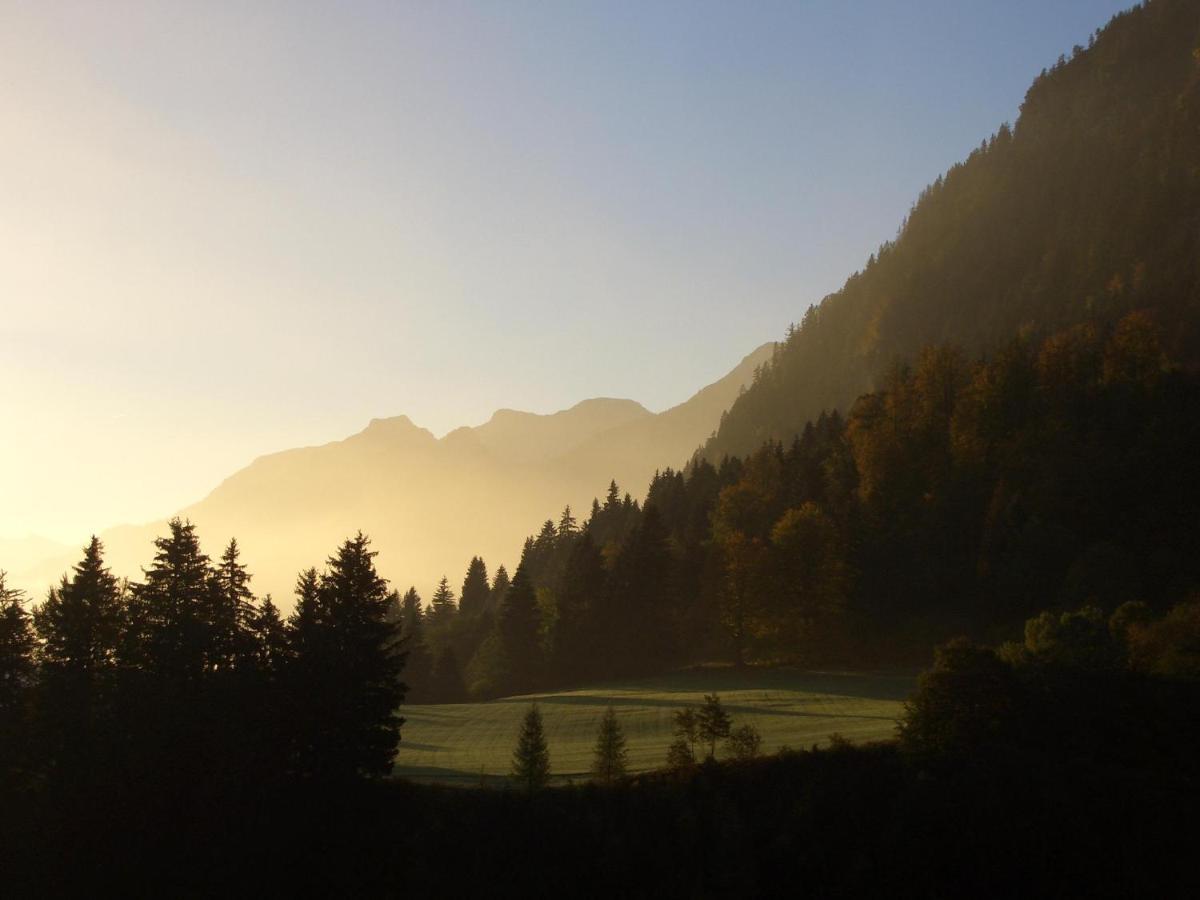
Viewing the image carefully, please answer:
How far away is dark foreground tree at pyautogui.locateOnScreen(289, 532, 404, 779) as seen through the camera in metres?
44.3

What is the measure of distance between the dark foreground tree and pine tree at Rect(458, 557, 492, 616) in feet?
325

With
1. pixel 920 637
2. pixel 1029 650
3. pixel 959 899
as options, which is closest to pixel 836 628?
pixel 920 637

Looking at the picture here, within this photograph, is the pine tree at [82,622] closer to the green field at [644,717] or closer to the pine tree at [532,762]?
the green field at [644,717]

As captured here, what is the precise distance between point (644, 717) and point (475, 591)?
9414 centimetres

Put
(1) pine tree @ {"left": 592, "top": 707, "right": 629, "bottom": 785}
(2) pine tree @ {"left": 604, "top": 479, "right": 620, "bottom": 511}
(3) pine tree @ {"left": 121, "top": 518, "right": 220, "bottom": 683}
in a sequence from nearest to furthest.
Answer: (1) pine tree @ {"left": 592, "top": 707, "right": 629, "bottom": 785}, (3) pine tree @ {"left": 121, "top": 518, "right": 220, "bottom": 683}, (2) pine tree @ {"left": 604, "top": 479, "right": 620, "bottom": 511}

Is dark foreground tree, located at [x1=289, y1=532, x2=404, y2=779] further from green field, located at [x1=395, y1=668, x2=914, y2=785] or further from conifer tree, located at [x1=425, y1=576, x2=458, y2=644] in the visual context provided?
conifer tree, located at [x1=425, y1=576, x2=458, y2=644]

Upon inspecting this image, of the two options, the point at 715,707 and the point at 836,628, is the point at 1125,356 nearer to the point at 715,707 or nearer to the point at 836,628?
the point at 836,628

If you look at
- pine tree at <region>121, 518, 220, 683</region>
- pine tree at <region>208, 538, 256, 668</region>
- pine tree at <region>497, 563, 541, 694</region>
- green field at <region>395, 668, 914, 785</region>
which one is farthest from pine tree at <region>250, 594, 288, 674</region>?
pine tree at <region>497, 563, 541, 694</region>

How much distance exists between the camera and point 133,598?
47.5 metres

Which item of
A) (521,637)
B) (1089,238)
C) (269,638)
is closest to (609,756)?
(269,638)

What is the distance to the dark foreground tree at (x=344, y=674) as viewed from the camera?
4428 centimetres

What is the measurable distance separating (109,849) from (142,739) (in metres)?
4.76

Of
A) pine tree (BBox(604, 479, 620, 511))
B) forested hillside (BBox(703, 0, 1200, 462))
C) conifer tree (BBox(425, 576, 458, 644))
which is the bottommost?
conifer tree (BBox(425, 576, 458, 644))

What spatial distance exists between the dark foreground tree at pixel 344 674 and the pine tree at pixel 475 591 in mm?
98930
